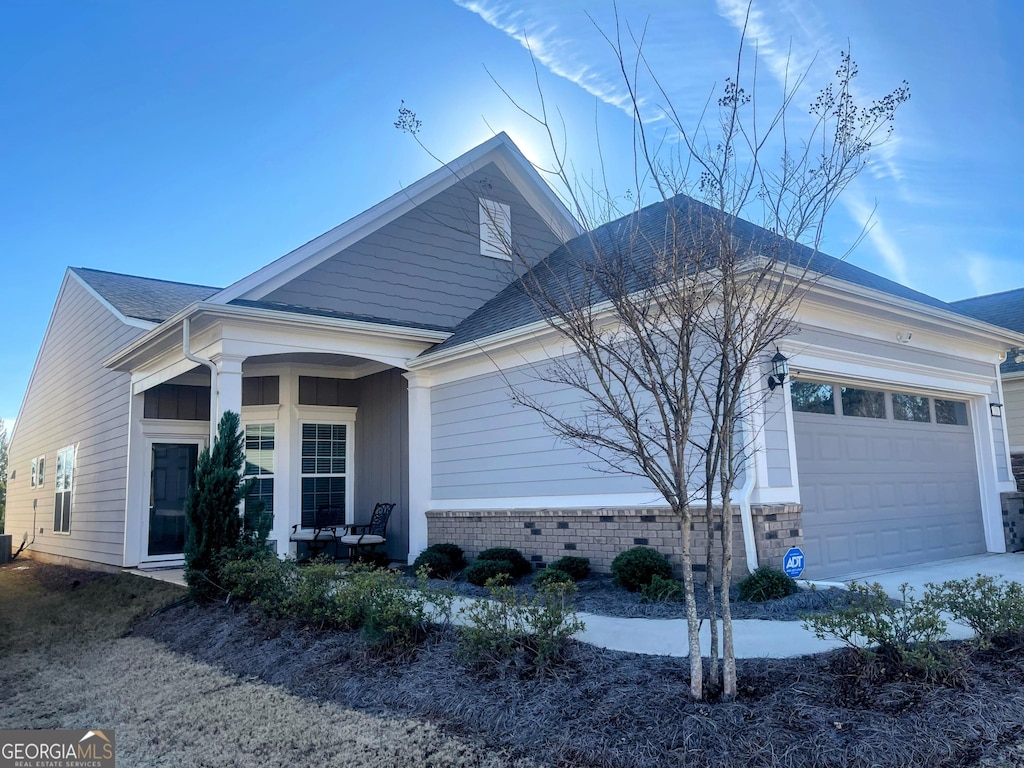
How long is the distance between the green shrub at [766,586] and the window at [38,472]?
17122mm

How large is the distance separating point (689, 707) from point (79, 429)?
15.1 meters

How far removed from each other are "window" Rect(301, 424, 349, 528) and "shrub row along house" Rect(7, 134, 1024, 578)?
1.3 inches

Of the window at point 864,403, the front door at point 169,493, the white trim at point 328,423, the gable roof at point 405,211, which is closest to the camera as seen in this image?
the window at point 864,403

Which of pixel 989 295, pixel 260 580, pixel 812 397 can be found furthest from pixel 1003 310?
pixel 260 580

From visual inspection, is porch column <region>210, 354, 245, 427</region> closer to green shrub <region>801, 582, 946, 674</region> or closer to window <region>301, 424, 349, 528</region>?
window <region>301, 424, 349, 528</region>

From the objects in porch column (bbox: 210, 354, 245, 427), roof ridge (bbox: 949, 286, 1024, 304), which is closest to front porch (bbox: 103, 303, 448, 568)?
porch column (bbox: 210, 354, 245, 427)

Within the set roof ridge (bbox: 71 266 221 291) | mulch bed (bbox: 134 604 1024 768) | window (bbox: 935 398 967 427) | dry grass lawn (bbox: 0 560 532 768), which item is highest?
roof ridge (bbox: 71 266 221 291)

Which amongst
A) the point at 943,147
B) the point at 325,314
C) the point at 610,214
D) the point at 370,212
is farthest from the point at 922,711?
the point at 370,212

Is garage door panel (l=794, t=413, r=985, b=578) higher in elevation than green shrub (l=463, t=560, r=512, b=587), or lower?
higher

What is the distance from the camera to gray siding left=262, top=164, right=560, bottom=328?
10.9 meters

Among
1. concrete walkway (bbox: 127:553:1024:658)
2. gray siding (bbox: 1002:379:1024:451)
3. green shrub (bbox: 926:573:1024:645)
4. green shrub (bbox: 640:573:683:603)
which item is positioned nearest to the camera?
green shrub (bbox: 926:573:1024:645)

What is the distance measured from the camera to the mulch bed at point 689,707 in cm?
352

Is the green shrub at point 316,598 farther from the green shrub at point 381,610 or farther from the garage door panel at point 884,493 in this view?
the garage door panel at point 884,493

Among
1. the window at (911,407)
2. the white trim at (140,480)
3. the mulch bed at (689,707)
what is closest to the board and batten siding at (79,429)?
the white trim at (140,480)
